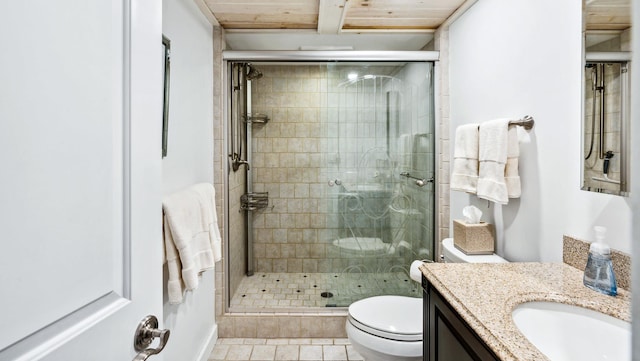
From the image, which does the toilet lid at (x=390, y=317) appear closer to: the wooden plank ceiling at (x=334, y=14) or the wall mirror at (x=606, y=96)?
the wall mirror at (x=606, y=96)

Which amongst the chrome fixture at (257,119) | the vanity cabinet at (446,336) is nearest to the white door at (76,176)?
the vanity cabinet at (446,336)

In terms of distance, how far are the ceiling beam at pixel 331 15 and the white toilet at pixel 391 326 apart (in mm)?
1495

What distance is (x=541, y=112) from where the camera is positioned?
1.35m

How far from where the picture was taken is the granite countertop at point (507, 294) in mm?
723

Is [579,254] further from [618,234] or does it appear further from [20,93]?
[20,93]

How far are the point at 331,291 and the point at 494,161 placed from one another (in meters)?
1.48

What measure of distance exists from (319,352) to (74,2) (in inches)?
Answer: 84.1

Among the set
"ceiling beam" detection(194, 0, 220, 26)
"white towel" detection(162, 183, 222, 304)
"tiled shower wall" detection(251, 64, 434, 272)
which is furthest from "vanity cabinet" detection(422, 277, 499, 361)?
"ceiling beam" detection(194, 0, 220, 26)

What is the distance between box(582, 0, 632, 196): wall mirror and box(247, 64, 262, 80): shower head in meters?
2.15

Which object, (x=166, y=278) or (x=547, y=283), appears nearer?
(x=547, y=283)

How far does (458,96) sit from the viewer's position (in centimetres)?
213

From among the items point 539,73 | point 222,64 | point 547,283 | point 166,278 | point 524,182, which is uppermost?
point 222,64

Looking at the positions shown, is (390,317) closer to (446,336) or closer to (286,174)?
(446,336)

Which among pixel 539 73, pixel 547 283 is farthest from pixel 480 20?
pixel 547 283
